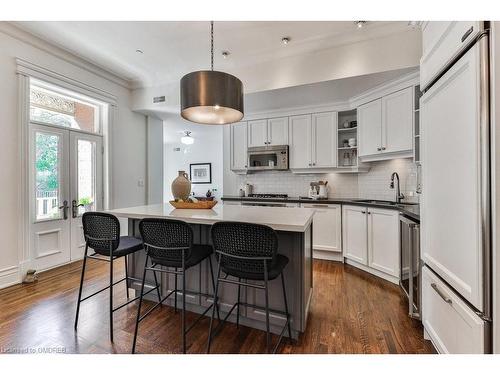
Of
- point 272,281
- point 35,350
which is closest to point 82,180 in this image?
point 35,350

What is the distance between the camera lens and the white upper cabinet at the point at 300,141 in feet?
13.5

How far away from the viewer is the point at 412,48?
8.90 feet

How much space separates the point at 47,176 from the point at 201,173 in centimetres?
473

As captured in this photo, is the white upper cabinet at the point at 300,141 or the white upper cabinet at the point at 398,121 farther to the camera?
the white upper cabinet at the point at 300,141

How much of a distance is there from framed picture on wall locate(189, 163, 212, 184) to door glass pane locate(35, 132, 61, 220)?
4.56 meters

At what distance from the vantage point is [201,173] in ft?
25.7

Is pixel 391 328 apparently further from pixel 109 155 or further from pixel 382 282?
pixel 109 155

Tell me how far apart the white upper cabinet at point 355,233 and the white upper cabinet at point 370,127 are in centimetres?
88

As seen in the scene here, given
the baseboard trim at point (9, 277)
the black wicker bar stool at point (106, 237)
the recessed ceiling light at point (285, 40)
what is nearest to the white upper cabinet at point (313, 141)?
the recessed ceiling light at point (285, 40)

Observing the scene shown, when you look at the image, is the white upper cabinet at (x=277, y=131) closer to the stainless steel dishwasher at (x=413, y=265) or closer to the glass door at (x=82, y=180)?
the stainless steel dishwasher at (x=413, y=265)

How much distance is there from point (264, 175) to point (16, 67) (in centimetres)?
378

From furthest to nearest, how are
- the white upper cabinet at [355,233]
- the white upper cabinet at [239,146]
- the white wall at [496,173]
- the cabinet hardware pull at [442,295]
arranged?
the white upper cabinet at [239,146]
the white upper cabinet at [355,233]
the cabinet hardware pull at [442,295]
the white wall at [496,173]

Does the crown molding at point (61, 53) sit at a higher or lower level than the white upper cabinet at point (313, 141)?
higher

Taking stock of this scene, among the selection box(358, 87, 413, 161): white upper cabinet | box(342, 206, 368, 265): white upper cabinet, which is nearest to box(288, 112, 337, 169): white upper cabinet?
box(358, 87, 413, 161): white upper cabinet
